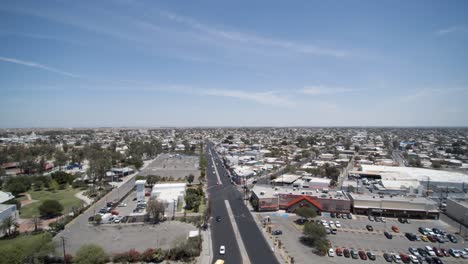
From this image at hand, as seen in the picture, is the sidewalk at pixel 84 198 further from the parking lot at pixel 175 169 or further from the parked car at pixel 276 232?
the parked car at pixel 276 232

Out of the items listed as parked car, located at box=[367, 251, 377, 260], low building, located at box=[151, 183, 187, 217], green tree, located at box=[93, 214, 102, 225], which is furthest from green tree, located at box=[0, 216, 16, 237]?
parked car, located at box=[367, 251, 377, 260]

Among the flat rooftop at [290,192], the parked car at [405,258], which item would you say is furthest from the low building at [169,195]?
the parked car at [405,258]

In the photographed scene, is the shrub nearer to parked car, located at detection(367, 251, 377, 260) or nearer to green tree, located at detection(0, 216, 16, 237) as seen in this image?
green tree, located at detection(0, 216, 16, 237)

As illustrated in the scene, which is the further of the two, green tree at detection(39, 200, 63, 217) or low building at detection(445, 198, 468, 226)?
green tree at detection(39, 200, 63, 217)

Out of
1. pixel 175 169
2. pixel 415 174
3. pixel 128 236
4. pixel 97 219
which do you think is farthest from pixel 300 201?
pixel 175 169

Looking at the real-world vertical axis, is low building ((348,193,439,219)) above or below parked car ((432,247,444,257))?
above

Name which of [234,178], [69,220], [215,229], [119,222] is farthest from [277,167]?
[69,220]

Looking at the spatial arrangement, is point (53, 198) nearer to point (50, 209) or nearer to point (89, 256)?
point (50, 209)
